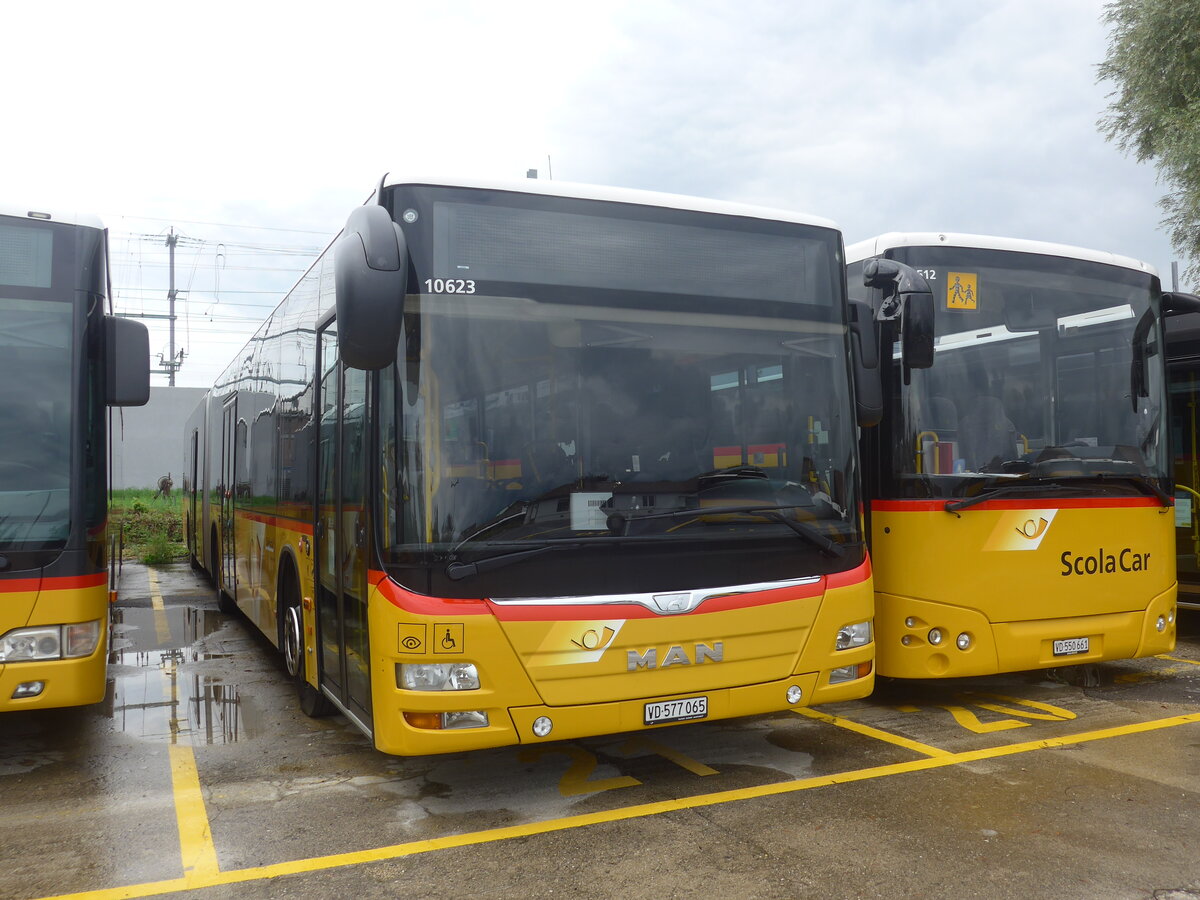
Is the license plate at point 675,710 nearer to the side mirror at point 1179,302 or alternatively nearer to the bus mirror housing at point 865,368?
the bus mirror housing at point 865,368

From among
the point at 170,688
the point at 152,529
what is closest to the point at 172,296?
the point at 152,529

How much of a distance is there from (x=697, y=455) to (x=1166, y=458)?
4063 mm

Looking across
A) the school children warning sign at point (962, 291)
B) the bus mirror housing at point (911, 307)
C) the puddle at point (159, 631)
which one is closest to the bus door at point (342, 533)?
the bus mirror housing at point (911, 307)

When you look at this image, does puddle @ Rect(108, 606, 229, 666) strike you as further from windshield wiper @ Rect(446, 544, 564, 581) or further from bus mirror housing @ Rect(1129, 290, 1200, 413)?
bus mirror housing @ Rect(1129, 290, 1200, 413)

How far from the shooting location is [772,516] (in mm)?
A: 5270

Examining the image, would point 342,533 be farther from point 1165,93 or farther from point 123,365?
point 1165,93

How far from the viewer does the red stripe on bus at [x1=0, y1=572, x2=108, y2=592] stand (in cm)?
519

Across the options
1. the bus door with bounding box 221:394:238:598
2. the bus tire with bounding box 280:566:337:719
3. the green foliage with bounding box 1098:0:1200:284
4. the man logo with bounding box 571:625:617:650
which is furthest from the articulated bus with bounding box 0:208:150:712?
the green foliage with bounding box 1098:0:1200:284

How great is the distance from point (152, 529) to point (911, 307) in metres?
22.7

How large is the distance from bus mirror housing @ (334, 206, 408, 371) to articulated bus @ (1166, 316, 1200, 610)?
23.5 feet

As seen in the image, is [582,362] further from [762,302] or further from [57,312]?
[57,312]

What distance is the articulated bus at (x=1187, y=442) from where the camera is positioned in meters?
8.95

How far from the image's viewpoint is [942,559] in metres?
6.54

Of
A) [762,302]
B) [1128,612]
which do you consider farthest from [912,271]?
[1128,612]
